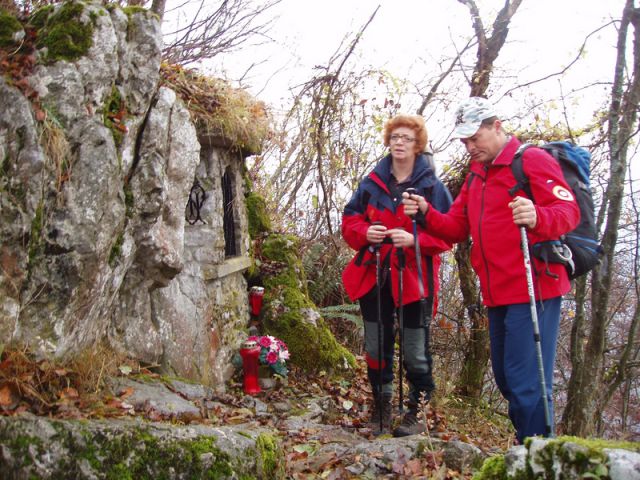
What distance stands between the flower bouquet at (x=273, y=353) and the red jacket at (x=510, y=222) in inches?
113

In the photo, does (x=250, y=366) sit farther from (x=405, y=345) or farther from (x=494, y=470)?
(x=494, y=470)

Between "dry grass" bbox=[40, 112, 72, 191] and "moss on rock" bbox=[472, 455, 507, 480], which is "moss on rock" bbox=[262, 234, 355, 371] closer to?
"dry grass" bbox=[40, 112, 72, 191]

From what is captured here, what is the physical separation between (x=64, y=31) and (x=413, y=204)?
8.67 feet

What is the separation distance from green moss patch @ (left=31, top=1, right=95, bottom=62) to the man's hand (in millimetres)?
2860

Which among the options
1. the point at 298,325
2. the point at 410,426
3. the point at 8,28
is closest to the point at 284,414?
the point at 410,426

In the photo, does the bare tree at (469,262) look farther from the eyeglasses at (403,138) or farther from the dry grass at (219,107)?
the eyeglasses at (403,138)

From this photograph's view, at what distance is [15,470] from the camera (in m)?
2.44

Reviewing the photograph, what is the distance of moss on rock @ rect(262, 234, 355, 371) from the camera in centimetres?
672

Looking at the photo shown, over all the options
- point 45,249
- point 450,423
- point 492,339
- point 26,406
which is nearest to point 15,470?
point 26,406

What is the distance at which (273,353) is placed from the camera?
6.21 meters

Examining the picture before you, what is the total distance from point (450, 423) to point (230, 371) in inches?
91.6

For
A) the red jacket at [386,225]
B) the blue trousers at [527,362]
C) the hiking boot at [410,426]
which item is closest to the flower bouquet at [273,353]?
the red jacket at [386,225]

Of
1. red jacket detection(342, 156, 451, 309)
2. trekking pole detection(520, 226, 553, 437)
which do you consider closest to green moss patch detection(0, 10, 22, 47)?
red jacket detection(342, 156, 451, 309)

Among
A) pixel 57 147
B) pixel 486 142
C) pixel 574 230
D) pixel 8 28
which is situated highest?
pixel 8 28
